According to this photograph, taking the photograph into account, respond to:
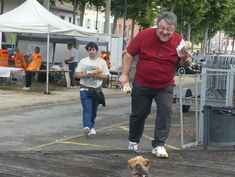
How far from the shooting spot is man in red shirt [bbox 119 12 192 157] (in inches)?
250

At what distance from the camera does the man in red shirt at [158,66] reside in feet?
20.9

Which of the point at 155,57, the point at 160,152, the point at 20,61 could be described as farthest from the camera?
the point at 20,61

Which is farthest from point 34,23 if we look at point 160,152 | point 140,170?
point 140,170

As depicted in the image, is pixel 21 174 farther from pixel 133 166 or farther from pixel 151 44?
pixel 151 44

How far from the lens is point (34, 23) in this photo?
18.2 meters

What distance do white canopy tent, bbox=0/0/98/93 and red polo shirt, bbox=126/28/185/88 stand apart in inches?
473

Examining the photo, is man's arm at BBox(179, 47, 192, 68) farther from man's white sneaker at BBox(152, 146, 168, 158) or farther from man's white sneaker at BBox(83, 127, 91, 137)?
man's white sneaker at BBox(83, 127, 91, 137)

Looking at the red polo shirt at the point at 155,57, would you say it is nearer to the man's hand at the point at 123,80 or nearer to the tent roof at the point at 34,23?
the man's hand at the point at 123,80

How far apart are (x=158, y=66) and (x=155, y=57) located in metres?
0.11

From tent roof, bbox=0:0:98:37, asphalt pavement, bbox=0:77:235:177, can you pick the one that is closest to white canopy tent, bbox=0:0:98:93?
tent roof, bbox=0:0:98:37

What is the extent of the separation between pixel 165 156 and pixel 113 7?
49.2 metres

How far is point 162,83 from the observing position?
21.5 ft

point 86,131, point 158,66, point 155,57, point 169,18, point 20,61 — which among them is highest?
point 169,18

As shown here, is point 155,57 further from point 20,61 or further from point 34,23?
point 20,61
